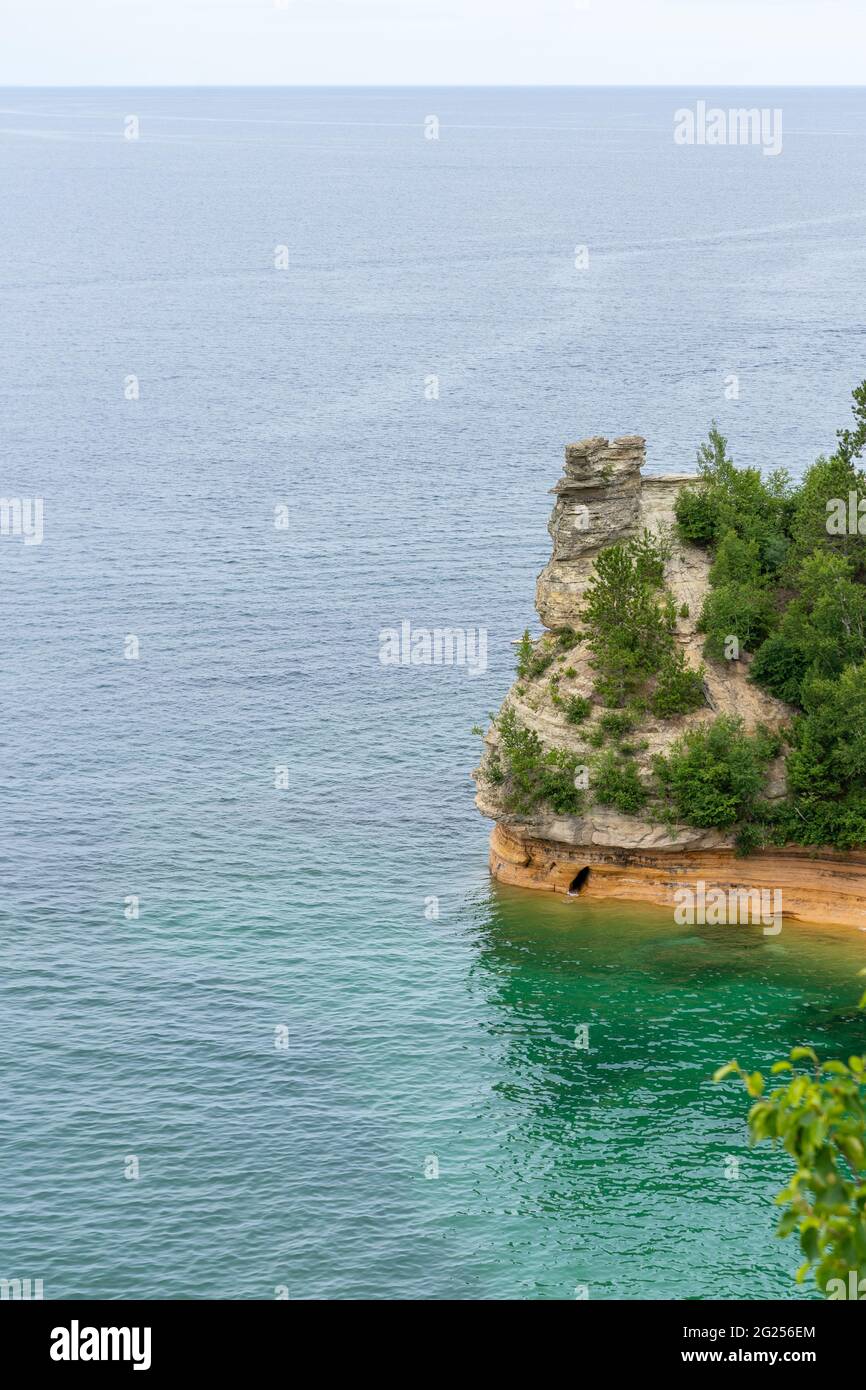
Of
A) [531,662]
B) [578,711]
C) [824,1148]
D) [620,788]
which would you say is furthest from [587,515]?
[824,1148]

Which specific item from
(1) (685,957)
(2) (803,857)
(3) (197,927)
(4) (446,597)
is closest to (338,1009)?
(3) (197,927)

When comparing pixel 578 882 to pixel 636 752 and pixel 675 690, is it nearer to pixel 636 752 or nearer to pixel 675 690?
pixel 636 752

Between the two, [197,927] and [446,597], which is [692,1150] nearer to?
[197,927]

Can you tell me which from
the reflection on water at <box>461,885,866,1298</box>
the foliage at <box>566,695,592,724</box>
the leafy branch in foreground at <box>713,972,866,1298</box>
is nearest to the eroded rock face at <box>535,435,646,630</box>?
the foliage at <box>566,695,592,724</box>

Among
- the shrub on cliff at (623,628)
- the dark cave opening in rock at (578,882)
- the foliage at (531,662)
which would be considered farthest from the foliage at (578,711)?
the dark cave opening in rock at (578,882)

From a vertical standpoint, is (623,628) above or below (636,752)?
above

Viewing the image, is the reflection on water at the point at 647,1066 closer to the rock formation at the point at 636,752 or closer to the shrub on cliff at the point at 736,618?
the rock formation at the point at 636,752
